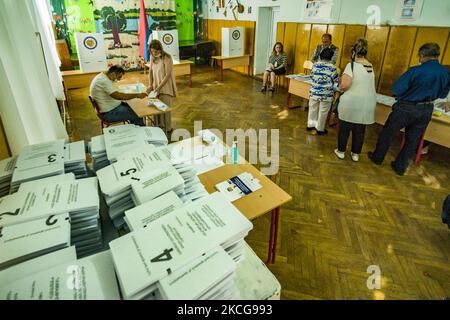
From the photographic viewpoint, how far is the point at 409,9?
4668 mm

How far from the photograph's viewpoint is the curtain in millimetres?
2133

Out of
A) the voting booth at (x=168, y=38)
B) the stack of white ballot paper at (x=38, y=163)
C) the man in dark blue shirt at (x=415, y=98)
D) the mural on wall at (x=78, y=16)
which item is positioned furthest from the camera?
the mural on wall at (x=78, y=16)

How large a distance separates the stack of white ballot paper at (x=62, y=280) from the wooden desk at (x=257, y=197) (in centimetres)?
110

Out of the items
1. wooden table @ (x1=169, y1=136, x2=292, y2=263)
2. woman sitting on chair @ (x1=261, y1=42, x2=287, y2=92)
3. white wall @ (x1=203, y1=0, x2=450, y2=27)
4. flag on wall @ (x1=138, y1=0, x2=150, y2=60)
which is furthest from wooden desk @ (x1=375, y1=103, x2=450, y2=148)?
flag on wall @ (x1=138, y1=0, x2=150, y2=60)

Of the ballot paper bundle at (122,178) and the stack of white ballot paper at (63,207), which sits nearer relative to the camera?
the stack of white ballot paper at (63,207)

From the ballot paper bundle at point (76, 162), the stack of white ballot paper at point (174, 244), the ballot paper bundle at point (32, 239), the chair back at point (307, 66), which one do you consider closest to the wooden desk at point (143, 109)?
the ballot paper bundle at point (76, 162)

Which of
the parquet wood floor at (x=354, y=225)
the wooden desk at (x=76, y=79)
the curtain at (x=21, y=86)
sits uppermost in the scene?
the curtain at (x=21, y=86)

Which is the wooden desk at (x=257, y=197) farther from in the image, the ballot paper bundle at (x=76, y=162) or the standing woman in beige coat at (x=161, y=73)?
the standing woman in beige coat at (x=161, y=73)

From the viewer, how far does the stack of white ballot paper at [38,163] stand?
64.7 inches

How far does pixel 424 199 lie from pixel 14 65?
14.5 ft

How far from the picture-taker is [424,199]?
130 inches

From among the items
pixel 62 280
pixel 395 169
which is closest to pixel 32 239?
pixel 62 280

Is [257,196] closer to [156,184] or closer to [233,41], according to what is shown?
[156,184]

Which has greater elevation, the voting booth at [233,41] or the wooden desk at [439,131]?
the voting booth at [233,41]
